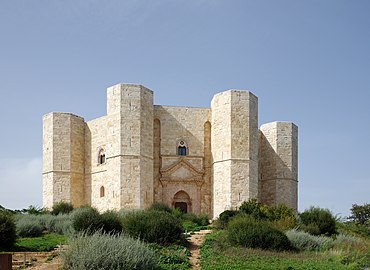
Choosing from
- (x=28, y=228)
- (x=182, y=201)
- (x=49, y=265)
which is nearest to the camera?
(x=49, y=265)

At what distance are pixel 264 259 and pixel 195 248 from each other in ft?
8.78

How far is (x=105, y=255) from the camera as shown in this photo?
977cm

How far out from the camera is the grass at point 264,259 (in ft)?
39.3

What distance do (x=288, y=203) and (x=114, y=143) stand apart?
1158 cm

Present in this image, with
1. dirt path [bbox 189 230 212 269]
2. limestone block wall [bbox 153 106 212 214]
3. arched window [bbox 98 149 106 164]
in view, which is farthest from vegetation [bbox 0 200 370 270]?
arched window [bbox 98 149 106 164]

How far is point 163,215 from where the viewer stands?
1579 cm

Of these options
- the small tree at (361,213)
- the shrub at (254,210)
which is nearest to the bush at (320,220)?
the shrub at (254,210)

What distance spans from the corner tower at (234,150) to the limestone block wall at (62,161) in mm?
8539

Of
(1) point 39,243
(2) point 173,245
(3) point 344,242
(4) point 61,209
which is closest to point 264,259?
(2) point 173,245

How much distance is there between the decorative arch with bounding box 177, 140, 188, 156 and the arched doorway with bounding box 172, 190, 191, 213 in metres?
2.25

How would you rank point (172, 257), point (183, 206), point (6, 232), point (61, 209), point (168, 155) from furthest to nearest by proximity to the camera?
point (183, 206) → point (168, 155) → point (61, 209) → point (6, 232) → point (172, 257)

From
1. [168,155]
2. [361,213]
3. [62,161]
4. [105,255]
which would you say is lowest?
[361,213]

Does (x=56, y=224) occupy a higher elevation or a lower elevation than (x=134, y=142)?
lower

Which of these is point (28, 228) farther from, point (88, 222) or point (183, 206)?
point (183, 206)
